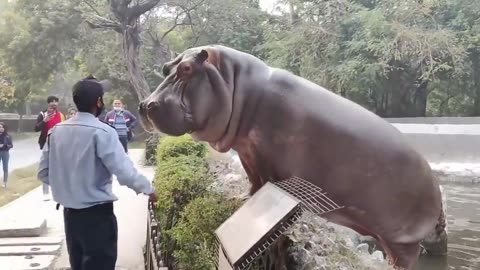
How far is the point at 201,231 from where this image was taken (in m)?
3.14

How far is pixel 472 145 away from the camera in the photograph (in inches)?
566

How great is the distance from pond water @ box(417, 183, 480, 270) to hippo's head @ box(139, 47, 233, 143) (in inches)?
186

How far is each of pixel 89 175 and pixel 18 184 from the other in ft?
28.0

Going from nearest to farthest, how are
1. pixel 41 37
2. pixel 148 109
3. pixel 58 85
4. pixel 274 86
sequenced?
pixel 148 109 < pixel 274 86 < pixel 41 37 < pixel 58 85

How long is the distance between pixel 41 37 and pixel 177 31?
6269 mm

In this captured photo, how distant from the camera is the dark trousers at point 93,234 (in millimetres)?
3143

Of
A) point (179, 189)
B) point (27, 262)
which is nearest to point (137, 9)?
point (27, 262)

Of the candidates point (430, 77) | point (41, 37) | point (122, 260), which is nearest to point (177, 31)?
point (41, 37)

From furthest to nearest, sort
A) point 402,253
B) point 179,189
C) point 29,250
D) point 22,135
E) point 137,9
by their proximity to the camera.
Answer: point 22,135
point 137,9
point 29,250
point 179,189
point 402,253

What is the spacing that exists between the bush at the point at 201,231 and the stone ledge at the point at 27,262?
1932 millimetres

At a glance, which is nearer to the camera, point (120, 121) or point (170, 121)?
point (170, 121)

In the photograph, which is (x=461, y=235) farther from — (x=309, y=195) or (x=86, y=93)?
(x=309, y=195)

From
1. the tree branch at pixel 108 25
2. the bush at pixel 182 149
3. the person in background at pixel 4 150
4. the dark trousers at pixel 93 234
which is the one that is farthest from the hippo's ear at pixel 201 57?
the tree branch at pixel 108 25

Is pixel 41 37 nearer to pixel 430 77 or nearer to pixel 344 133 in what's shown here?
pixel 430 77
